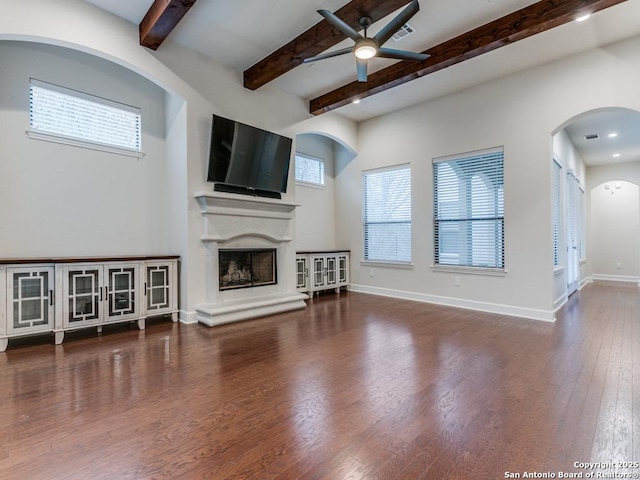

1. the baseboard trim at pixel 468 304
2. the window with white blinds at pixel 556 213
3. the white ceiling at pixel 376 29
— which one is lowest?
the baseboard trim at pixel 468 304

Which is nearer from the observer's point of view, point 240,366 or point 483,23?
point 240,366

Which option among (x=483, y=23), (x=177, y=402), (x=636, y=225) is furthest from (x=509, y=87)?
(x=636, y=225)

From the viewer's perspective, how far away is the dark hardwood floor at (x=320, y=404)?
1.64m

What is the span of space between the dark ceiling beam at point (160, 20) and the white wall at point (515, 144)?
4.04 meters

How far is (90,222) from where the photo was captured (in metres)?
4.08

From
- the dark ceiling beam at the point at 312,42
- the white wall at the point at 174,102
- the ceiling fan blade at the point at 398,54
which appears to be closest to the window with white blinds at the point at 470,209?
the ceiling fan blade at the point at 398,54

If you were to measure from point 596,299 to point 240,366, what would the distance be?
6.59m

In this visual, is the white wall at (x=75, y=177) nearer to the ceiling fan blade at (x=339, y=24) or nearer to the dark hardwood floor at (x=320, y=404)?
the dark hardwood floor at (x=320, y=404)

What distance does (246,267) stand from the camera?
195 inches

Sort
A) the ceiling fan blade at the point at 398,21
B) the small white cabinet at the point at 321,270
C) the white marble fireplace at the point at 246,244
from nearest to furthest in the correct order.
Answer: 1. the ceiling fan blade at the point at 398,21
2. the white marble fireplace at the point at 246,244
3. the small white cabinet at the point at 321,270

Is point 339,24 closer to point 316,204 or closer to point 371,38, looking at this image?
point 371,38

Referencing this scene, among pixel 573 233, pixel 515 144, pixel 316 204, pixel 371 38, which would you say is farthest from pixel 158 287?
pixel 573 233

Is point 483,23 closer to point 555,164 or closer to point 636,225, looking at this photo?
point 555,164

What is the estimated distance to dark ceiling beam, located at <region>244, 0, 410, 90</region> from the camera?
3242mm
